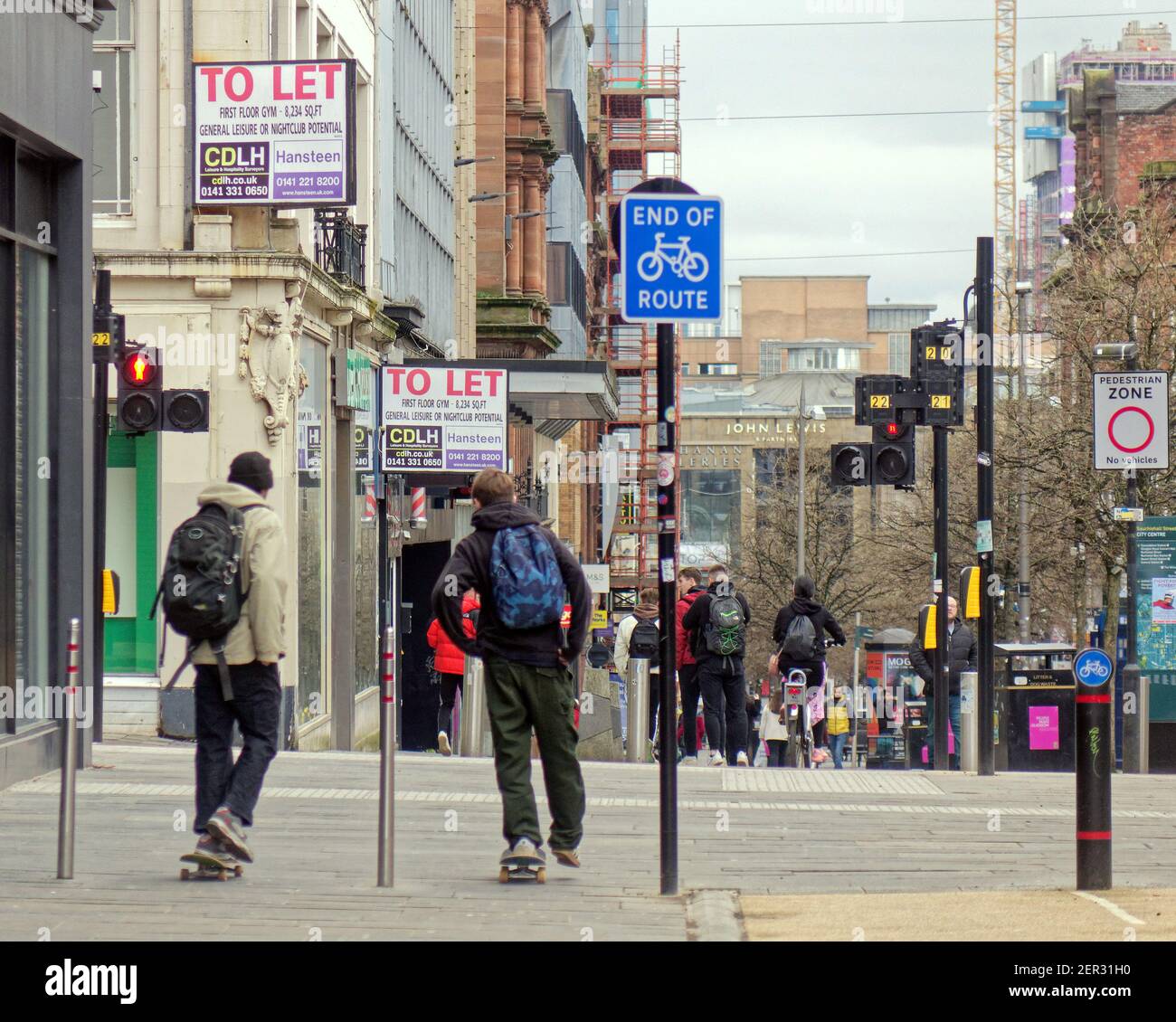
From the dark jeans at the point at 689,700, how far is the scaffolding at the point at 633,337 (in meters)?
60.2

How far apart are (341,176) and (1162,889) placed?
40.0ft

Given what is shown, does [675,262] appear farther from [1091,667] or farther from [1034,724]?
[1034,724]

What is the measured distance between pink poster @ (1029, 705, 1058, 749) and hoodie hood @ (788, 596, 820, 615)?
234 centimetres

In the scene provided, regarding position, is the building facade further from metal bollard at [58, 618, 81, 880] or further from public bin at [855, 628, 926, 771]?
public bin at [855, 628, 926, 771]

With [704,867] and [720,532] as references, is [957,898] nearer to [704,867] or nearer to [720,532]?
[704,867]

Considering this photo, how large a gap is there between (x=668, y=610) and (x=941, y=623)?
10026 millimetres

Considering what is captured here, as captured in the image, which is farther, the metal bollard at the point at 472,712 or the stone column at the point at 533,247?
the stone column at the point at 533,247

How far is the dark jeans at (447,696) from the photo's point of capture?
64.8 feet

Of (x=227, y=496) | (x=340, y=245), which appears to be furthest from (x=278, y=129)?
(x=227, y=496)

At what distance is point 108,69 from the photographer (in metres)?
19.9

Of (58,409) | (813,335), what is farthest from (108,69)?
(813,335)

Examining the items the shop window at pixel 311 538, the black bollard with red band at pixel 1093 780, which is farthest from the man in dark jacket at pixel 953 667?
the black bollard with red band at pixel 1093 780

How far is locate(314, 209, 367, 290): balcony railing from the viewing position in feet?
72.9

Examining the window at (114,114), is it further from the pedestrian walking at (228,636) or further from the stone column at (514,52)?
the stone column at (514,52)
